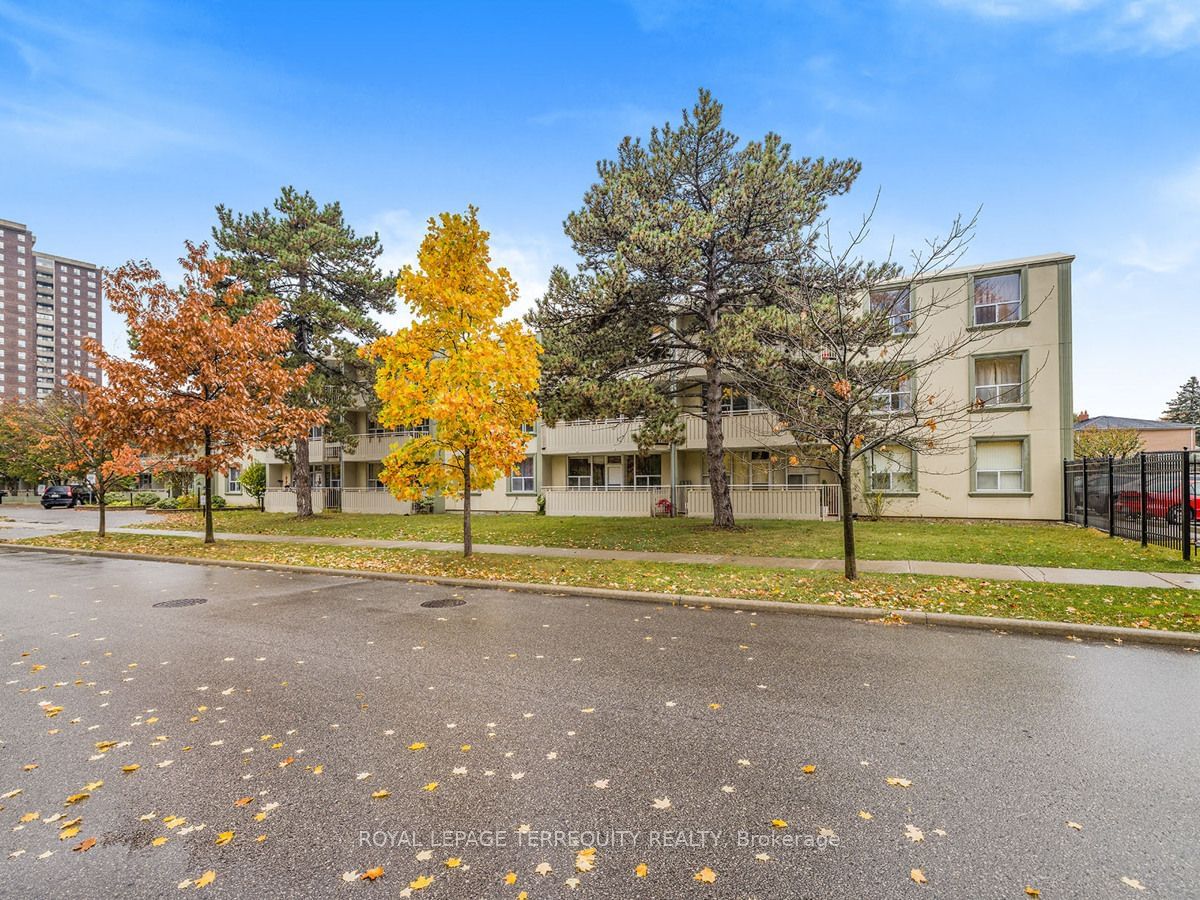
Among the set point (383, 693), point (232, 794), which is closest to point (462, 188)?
point (383, 693)

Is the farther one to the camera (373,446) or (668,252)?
(373,446)

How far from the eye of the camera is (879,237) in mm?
11664

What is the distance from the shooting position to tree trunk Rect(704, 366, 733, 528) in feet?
56.9

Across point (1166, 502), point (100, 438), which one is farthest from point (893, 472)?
point (100, 438)

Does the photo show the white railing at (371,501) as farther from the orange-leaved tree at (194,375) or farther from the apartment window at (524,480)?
the orange-leaved tree at (194,375)

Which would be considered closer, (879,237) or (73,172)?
(879,237)

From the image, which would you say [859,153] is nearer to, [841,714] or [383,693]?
[841,714]

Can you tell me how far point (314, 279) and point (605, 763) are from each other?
2517 centimetres

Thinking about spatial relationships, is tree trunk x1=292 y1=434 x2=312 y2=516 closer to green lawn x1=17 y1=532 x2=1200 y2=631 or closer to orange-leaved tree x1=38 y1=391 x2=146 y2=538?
orange-leaved tree x1=38 y1=391 x2=146 y2=538

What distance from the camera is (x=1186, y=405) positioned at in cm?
7675

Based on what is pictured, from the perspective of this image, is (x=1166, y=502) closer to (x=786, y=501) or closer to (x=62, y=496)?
(x=786, y=501)

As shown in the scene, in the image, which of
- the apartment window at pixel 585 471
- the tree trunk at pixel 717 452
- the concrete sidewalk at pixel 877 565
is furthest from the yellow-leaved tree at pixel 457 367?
the apartment window at pixel 585 471

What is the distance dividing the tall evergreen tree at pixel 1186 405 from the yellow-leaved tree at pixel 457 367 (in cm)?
9955

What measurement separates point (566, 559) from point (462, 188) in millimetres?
10694
